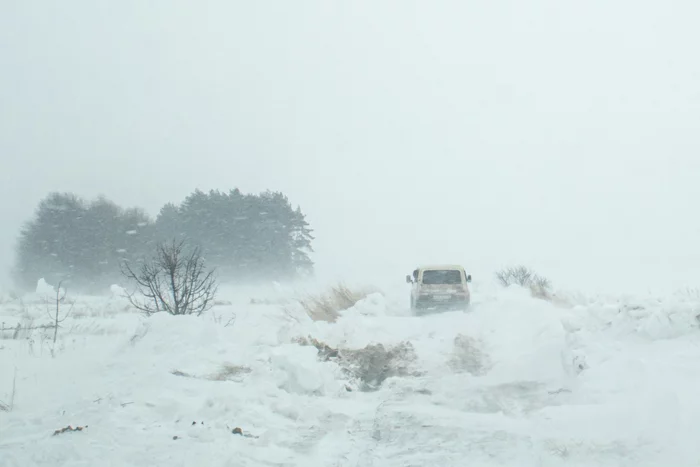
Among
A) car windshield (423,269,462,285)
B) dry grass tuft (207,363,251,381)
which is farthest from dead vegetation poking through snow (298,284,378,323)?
dry grass tuft (207,363,251,381)

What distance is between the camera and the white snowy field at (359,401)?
4.10m

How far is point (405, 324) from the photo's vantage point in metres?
12.8

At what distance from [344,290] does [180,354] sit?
42.9 ft

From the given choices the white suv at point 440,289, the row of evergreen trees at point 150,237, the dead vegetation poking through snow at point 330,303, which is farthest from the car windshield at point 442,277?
the row of evergreen trees at point 150,237

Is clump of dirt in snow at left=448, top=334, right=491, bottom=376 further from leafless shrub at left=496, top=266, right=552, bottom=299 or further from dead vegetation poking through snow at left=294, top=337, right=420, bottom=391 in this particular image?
leafless shrub at left=496, top=266, right=552, bottom=299

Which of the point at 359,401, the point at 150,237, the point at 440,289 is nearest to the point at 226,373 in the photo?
the point at 359,401

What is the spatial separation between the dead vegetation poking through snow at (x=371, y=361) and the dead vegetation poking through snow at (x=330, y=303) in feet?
17.9

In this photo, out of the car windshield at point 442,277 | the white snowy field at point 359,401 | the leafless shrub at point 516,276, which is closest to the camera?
the white snowy field at point 359,401

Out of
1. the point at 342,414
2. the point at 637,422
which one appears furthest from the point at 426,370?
the point at 637,422

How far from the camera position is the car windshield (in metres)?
17.3

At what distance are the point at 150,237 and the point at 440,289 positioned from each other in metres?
34.2

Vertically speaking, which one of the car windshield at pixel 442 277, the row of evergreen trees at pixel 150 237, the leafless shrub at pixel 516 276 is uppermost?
the row of evergreen trees at pixel 150 237

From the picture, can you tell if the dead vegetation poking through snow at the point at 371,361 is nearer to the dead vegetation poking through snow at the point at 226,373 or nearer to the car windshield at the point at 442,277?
the dead vegetation poking through snow at the point at 226,373

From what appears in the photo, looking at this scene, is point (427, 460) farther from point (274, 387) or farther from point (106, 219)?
point (106, 219)
